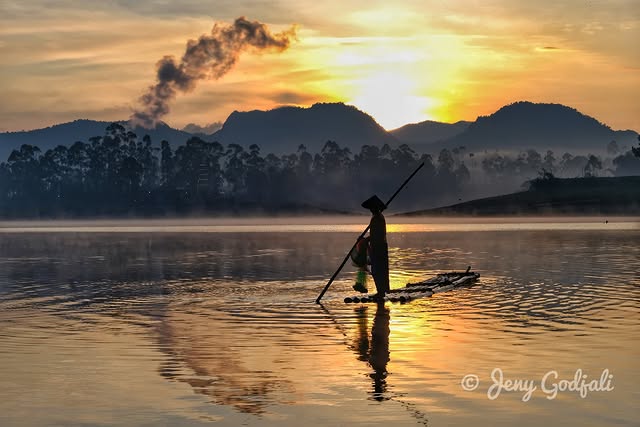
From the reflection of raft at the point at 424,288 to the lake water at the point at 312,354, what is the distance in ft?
1.56

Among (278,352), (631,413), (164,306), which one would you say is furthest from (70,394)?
(164,306)

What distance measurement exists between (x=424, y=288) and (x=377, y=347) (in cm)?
1213

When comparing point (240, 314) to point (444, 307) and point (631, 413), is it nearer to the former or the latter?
point (444, 307)

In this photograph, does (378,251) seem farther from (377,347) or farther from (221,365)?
(221,365)

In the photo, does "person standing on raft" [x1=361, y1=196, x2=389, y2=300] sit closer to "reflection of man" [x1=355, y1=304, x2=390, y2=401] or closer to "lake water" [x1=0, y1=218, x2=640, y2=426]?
"lake water" [x1=0, y1=218, x2=640, y2=426]

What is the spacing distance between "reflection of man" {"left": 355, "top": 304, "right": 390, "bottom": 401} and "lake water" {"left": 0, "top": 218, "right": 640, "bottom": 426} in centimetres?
5

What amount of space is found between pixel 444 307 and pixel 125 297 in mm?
10882

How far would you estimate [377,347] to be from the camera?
67.5 ft

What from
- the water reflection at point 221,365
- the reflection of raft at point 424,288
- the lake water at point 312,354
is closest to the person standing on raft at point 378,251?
the reflection of raft at point 424,288

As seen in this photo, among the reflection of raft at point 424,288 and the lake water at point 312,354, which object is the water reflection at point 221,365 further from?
the reflection of raft at point 424,288

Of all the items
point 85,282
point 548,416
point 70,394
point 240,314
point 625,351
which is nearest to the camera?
point 548,416

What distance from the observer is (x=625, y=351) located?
19.5 metres

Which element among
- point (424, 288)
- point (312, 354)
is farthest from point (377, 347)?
point (424, 288)

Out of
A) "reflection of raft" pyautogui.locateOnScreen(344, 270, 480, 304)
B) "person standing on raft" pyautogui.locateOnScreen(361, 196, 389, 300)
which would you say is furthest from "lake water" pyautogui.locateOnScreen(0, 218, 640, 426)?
"person standing on raft" pyautogui.locateOnScreen(361, 196, 389, 300)
